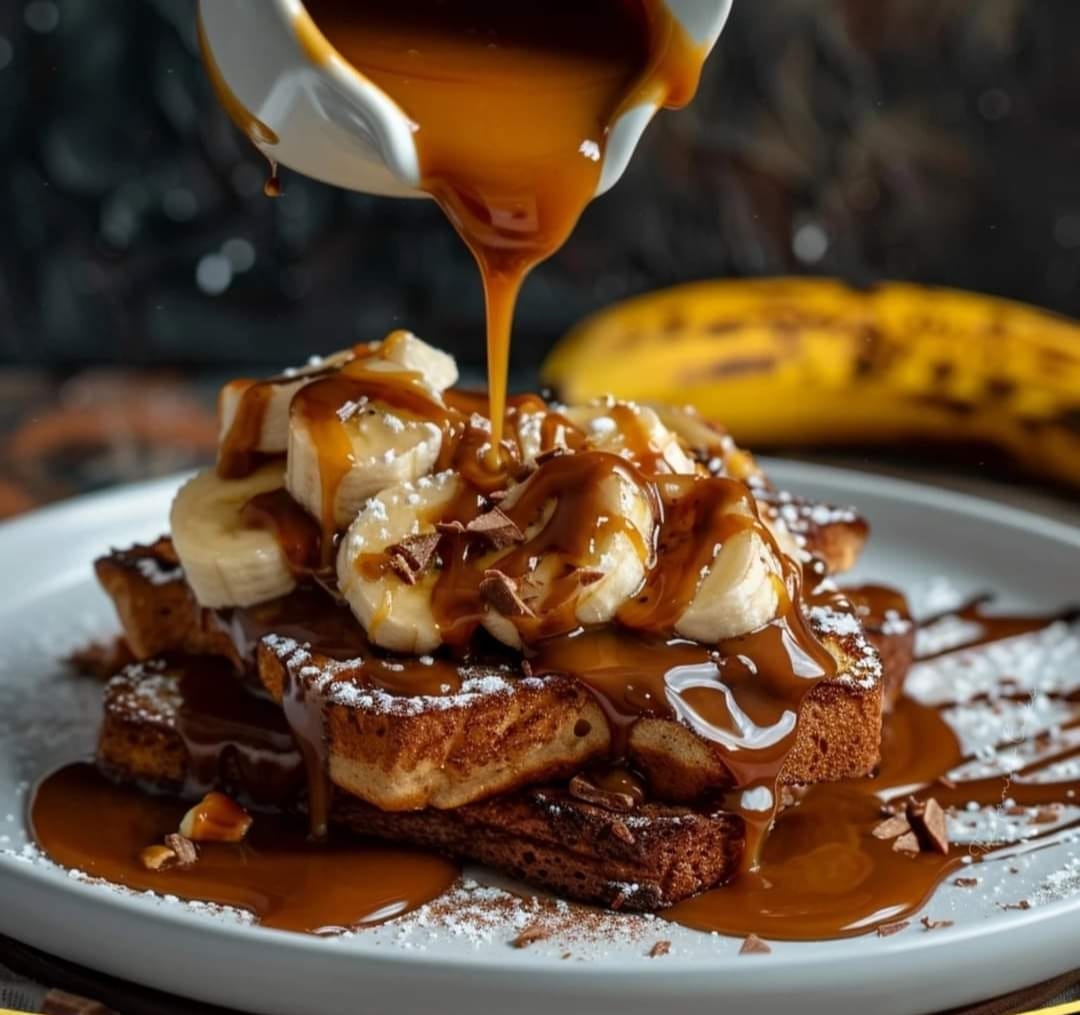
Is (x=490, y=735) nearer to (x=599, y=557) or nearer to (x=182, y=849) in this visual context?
(x=599, y=557)

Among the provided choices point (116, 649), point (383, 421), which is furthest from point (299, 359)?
point (383, 421)

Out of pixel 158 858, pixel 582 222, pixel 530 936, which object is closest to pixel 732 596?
pixel 530 936

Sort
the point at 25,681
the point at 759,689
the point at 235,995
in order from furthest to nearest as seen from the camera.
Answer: the point at 25,681 < the point at 759,689 < the point at 235,995

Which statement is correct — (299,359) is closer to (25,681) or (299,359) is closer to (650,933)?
(25,681)

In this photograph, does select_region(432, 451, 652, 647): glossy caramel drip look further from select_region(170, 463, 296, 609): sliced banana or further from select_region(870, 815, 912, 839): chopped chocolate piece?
select_region(870, 815, 912, 839): chopped chocolate piece

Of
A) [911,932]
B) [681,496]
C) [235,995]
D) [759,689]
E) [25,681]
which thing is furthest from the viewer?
[25,681]

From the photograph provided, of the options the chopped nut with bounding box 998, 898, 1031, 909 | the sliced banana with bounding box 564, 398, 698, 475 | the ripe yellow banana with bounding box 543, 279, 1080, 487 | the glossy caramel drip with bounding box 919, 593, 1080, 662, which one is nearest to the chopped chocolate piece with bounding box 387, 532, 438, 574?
the sliced banana with bounding box 564, 398, 698, 475

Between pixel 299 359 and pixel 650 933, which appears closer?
pixel 650 933
